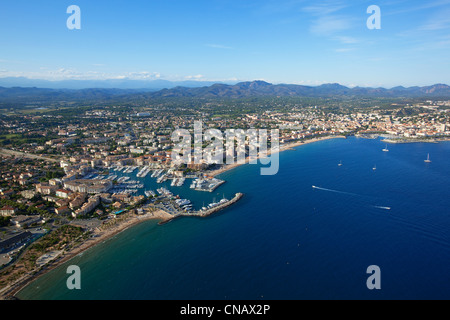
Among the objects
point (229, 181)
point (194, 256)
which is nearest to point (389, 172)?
point (229, 181)

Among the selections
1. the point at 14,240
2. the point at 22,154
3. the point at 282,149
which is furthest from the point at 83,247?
the point at 282,149

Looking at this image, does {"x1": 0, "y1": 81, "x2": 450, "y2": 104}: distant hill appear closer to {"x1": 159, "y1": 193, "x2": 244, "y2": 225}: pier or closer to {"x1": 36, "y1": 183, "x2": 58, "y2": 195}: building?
{"x1": 36, "y1": 183, "x2": 58, "y2": 195}: building

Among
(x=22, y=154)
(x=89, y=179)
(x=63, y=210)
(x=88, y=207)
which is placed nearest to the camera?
(x=63, y=210)

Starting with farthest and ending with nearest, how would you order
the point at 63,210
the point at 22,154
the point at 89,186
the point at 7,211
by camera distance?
the point at 22,154, the point at 89,186, the point at 63,210, the point at 7,211

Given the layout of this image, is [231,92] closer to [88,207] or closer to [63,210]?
[88,207]

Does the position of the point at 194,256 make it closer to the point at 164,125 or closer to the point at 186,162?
the point at 186,162

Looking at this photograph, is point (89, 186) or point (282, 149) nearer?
point (89, 186)
